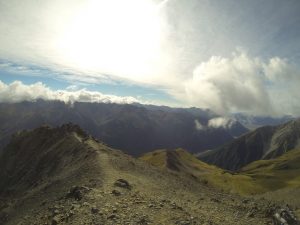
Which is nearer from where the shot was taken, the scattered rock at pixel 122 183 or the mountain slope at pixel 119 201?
the mountain slope at pixel 119 201

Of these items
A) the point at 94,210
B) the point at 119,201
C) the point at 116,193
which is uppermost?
the point at 116,193

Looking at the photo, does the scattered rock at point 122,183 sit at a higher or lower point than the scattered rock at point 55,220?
higher

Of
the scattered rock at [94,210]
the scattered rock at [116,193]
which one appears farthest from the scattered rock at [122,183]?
the scattered rock at [94,210]

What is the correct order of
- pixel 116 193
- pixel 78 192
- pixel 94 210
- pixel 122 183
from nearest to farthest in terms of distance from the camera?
pixel 94 210 → pixel 116 193 → pixel 78 192 → pixel 122 183

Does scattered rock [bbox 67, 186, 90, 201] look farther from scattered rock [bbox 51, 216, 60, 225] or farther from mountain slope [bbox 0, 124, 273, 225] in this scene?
scattered rock [bbox 51, 216, 60, 225]

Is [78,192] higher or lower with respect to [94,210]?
higher

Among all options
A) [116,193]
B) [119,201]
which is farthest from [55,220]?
Result: [116,193]

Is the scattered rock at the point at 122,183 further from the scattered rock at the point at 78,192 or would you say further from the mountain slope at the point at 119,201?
the scattered rock at the point at 78,192

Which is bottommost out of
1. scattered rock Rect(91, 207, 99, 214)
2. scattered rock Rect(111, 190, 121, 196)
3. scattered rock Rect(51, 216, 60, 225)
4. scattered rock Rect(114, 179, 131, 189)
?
scattered rock Rect(51, 216, 60, 225)

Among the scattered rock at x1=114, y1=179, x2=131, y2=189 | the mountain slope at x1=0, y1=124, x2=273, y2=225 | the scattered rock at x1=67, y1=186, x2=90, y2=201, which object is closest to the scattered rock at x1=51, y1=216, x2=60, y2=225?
the mountain slope at x1=0, y1=124, x2=273, y2=225

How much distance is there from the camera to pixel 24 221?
4012 centimetres

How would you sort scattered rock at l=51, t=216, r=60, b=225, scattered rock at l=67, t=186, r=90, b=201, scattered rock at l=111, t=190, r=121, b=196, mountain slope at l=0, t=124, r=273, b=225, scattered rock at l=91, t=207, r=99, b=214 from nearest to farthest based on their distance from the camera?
mountain slope at l=0, t=124, r=273, b=225, scattered rock at l=91, t=207, r=99, b=214, scattered rock at l=51, t=216, r=60, b=225, scattered rock at l=111, t=190, r=121, b=196, scattered rock at l=67, t=186, r=90, b=201

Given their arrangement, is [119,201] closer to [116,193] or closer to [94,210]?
[116,193]

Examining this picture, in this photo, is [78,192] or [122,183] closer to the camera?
[78,192]
